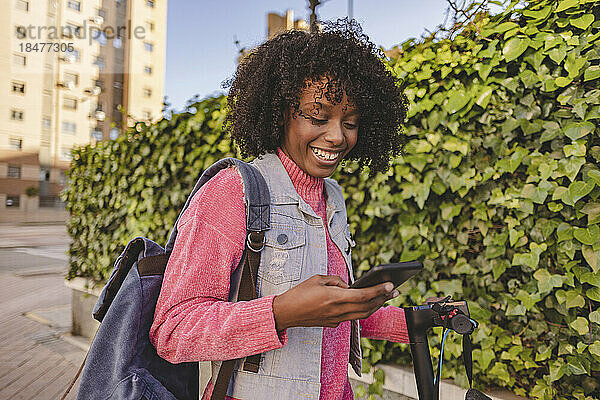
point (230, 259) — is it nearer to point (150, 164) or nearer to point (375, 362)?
point (375, 362)

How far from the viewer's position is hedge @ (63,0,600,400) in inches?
81.7

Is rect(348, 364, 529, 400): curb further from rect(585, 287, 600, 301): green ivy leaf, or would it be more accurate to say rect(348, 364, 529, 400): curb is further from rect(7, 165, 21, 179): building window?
rect(7, 165, 21, 179): building window

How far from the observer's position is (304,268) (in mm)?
1287

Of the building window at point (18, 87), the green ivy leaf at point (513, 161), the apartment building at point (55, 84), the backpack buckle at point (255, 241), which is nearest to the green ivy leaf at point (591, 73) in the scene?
the green ivy leaf at point (513, 161)

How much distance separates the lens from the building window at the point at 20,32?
124 ft

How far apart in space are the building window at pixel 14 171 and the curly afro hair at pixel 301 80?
4527cm

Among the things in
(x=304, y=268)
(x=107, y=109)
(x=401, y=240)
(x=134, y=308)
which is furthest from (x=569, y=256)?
(x=107, y=109)

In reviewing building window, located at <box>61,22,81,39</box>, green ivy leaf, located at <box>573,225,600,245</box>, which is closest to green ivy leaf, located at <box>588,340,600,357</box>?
green ivy leaf, located at <box>573,225,600,245</box>

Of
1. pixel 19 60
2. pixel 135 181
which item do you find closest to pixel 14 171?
pixel 19 60

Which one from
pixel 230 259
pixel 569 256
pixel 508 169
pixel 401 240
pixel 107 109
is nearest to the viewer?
pixel 230 259

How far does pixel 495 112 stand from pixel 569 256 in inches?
31.5

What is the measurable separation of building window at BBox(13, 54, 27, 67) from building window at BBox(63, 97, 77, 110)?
4.25 metres

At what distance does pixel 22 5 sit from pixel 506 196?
47.5m

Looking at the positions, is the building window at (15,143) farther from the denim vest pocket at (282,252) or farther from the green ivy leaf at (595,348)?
the green ivy leaf at (595,348)
